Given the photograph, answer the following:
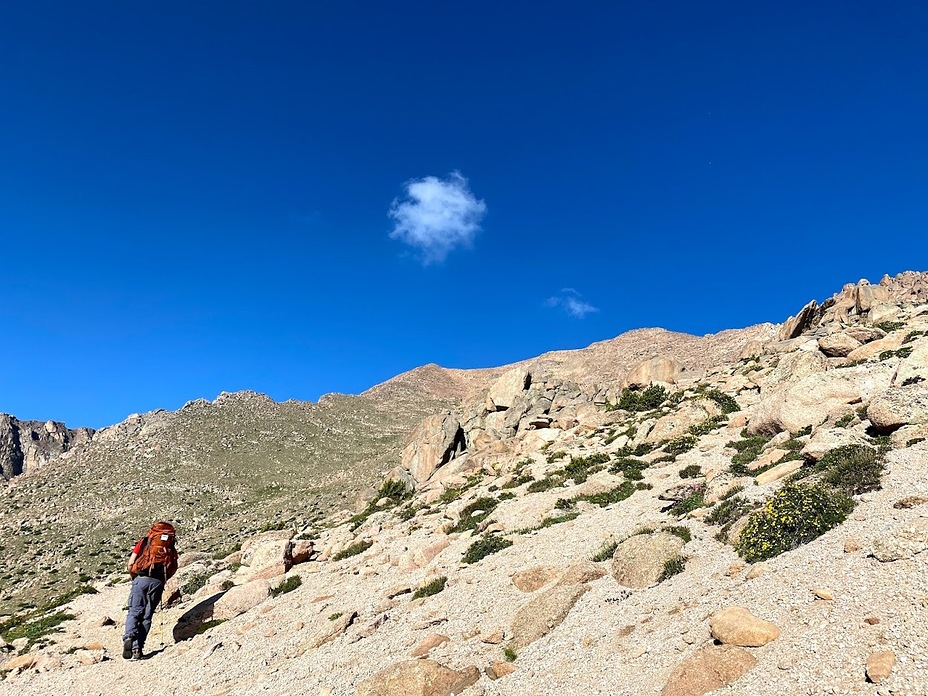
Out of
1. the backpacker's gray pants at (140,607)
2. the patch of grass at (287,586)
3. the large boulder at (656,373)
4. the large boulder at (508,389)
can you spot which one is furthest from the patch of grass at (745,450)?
the large boulder at (508,389)

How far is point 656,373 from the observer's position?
50.6 metres

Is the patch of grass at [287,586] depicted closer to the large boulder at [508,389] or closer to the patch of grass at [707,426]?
the patch of grass at [707,426]

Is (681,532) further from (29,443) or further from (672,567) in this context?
(29,443)

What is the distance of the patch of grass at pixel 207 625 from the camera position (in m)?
17.3

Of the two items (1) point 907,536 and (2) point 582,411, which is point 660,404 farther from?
(1) point 907,536

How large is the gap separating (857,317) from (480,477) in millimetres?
35677

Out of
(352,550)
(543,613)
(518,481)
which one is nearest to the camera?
(543,613)

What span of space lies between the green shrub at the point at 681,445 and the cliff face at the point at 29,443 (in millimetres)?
119234

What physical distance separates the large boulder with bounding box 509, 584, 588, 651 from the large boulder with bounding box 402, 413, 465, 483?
36.2m

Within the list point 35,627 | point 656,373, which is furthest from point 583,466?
point 35,627

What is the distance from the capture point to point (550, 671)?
28.9 ft

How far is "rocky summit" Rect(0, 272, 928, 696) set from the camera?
301 inches

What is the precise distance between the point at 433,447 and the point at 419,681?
39.9 meters

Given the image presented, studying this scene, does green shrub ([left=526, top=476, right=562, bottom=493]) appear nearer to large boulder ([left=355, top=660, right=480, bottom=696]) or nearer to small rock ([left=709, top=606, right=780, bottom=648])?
large boulder ([left=355, top=660, right=480, bottom=696])
